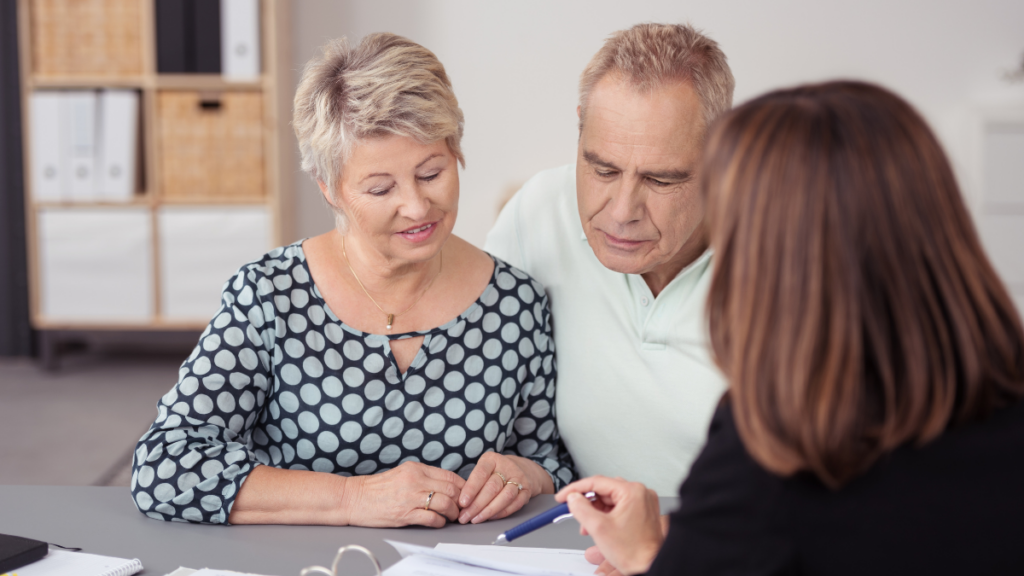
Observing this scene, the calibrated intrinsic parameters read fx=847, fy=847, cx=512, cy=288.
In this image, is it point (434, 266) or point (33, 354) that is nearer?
point (434, 266)

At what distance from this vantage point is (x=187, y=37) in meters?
3.63

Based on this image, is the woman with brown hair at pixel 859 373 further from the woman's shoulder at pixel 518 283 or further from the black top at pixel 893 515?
the woman's shoulder at pixel 518 283

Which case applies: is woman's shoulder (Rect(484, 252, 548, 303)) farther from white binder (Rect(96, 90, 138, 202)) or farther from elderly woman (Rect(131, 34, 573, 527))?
white binder (Rect(96, 90, 138, 202))

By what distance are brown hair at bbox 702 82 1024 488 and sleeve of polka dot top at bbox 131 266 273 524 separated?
759mm

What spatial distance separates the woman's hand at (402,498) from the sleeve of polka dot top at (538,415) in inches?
11.5

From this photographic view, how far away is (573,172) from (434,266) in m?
0.37

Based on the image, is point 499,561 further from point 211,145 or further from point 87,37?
point 87,37

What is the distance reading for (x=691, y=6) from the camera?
376 cm

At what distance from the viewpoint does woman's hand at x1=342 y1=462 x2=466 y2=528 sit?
1120 mm

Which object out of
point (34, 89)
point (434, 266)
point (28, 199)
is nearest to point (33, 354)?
point (28, 199)

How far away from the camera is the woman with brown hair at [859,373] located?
62 centimetres

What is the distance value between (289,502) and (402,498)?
15cm

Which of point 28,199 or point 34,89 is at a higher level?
point 34,89

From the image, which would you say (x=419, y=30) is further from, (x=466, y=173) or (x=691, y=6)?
(x=691, y=6)
